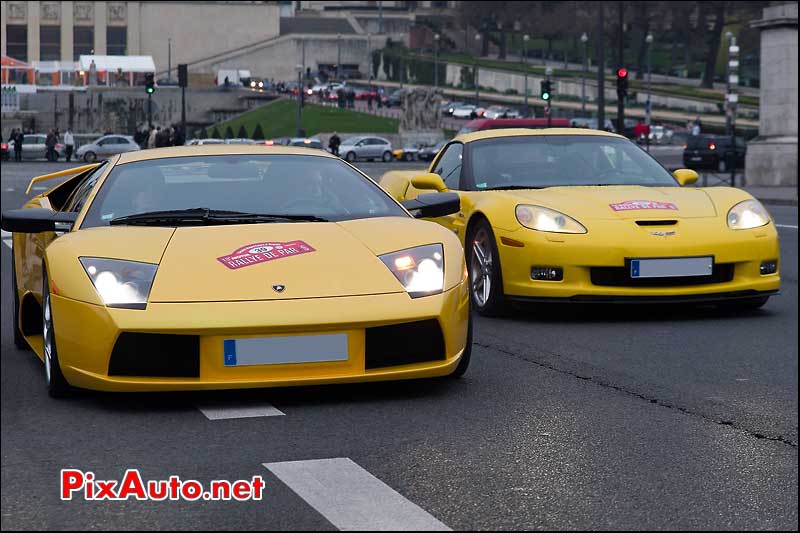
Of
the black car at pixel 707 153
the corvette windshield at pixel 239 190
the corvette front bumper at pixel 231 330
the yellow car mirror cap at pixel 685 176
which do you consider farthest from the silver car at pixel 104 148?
the corvette front bumper at pixel 231 330

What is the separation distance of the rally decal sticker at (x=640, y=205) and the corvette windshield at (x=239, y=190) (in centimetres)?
245

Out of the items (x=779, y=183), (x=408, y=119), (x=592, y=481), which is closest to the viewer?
(x=592, y=481)

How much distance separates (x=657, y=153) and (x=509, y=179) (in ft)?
209

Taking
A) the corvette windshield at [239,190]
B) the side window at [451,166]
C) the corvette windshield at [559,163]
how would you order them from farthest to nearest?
the side window at [451,166] → the corvette windshield at [559,163] → the corvette windshield at [239,190]

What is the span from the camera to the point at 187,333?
5414 mm

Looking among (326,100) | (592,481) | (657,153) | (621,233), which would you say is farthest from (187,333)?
(326,100)

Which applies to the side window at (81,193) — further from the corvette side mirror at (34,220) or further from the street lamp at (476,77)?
the street lamp at (476,77)

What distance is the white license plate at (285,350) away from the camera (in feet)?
17.9

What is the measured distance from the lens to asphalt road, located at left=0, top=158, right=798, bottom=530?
153 inches

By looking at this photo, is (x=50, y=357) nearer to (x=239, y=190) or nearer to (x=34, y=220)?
(x=34, y=220)

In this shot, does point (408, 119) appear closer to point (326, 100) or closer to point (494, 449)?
point (326, 100)

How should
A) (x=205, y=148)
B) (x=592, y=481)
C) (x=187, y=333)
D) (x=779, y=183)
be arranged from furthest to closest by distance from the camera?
1. (x=779, y=183)
2. (x=205, y=148)
3. (x=187, y=333)
4. (x=592, y=481)

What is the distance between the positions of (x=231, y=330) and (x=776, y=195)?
1012 inches

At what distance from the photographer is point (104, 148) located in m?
63.3
